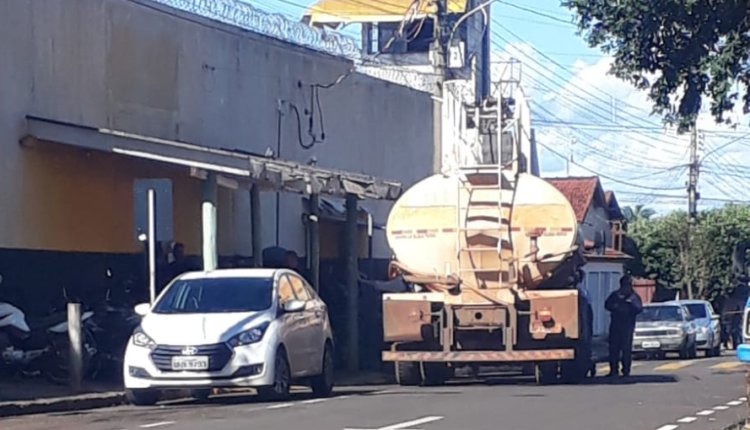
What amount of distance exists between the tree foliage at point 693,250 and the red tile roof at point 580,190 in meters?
3.43

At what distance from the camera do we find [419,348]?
23.7 meters

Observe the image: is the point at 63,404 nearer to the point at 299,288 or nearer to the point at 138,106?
the point at 299,288

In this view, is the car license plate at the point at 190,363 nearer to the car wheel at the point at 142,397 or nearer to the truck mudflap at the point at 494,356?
the car wheel at the point at 142,397

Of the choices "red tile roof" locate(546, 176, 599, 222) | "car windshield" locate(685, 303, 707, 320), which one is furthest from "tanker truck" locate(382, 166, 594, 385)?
"red tile roof" locate(546, 176, 599, 222)

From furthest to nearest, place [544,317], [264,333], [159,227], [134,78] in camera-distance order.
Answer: [134,78], [544,317], [159,227], [264,333]

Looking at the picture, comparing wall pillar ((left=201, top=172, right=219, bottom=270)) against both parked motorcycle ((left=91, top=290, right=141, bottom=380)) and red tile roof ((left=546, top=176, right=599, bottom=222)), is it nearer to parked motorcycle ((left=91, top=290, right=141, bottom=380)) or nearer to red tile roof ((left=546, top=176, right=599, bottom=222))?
parked motorcycle ((left=91, top=290, right=141, bottom=380))

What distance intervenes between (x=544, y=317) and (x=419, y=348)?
2044mm

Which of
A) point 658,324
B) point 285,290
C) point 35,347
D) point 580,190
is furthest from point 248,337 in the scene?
point 580,190

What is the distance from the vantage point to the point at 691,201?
60.6m

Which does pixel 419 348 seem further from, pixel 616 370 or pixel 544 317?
pixel 616 370

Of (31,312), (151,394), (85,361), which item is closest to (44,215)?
(31,312)

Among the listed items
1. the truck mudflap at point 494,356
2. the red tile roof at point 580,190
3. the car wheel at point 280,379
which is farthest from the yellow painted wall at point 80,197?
the red tile roof at point 580,190

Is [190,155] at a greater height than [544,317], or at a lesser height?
greater

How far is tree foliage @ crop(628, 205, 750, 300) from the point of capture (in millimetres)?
58656
